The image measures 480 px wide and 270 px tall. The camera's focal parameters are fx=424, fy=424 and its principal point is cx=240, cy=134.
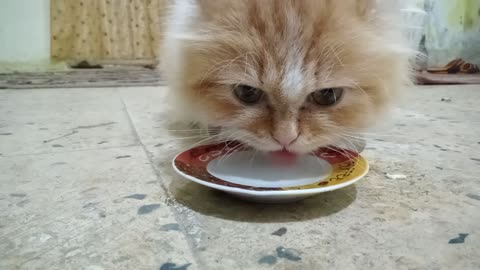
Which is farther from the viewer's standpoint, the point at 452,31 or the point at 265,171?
the point at 452,31

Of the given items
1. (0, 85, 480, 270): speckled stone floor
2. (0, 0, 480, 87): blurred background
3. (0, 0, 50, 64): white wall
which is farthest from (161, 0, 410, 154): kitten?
(0, 0, 50, 64): white wall

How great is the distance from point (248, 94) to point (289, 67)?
13 centimetres

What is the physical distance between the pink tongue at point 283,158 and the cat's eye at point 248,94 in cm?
15

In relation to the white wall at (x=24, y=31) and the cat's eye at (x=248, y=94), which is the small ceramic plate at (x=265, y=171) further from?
the white wall at (x=24, y=31)

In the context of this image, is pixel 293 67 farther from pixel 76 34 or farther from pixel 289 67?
pixel 76 34

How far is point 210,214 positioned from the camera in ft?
2.91

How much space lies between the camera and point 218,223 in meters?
0.85

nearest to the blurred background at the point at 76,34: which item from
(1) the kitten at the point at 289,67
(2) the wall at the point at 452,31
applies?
(2) the wall at the point at 452,31

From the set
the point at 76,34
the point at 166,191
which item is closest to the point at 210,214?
the point at 166,191

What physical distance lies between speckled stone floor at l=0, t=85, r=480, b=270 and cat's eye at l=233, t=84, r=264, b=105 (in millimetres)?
237

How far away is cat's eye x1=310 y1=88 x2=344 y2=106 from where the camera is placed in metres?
1.01

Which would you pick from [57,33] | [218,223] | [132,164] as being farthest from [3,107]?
[57,33]

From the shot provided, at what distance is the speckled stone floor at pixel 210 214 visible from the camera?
2.35 feet

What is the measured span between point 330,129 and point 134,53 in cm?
449
